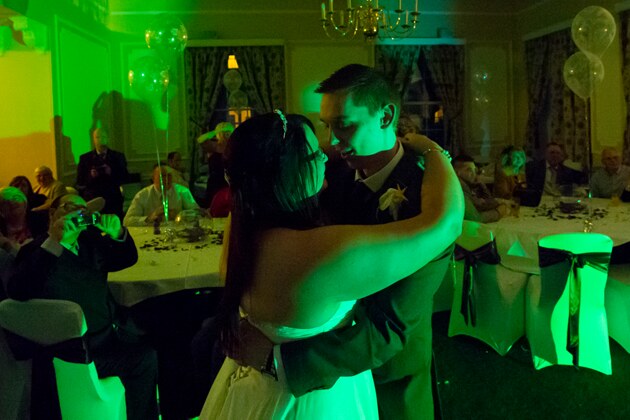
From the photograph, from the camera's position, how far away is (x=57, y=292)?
2523 millimetres

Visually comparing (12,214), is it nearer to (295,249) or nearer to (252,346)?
(252,346)

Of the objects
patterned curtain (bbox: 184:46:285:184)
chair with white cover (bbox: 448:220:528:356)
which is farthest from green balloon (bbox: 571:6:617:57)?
patterned curtain (bbox: 184:46:285:184)

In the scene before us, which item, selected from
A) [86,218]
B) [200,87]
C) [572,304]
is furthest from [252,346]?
[200,87]

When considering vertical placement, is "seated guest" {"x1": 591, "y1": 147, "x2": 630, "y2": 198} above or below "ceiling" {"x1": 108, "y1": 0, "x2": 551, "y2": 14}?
below

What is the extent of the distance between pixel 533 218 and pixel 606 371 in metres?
1.10

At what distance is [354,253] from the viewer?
44.6 inches

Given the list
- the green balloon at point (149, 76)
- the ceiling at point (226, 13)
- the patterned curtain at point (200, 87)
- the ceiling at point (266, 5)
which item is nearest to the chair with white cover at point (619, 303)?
the green balloon at point (149, 76)

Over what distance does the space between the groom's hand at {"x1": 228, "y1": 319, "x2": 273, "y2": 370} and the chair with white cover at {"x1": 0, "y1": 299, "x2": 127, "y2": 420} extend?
1.12 meters

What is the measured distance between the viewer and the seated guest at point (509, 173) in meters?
4.91

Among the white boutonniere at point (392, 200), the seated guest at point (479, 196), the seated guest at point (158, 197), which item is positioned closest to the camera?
the white boutonniere at point (392, 200)

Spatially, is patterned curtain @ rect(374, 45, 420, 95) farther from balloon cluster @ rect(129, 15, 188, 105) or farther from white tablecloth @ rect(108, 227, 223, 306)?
white tablecloth @ rect(108, 227, 223, 306)

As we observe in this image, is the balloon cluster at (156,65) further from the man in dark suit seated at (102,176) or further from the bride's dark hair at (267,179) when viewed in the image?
the bride's dark hair at (267,179)

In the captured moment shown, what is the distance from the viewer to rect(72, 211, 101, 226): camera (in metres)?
2.55

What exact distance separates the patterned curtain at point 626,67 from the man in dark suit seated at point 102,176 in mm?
5838
